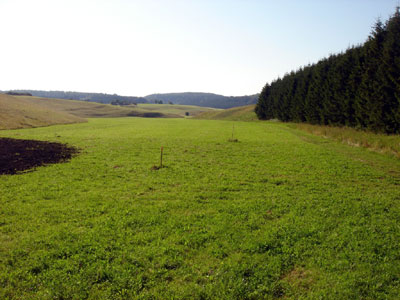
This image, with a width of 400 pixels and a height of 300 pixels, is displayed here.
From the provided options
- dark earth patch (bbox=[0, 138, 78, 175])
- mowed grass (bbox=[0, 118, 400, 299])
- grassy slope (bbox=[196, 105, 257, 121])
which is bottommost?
mowed grass (bbox=[0, 118, 400, 299])

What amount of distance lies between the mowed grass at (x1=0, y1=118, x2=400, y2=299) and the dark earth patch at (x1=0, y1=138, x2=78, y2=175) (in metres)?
2.33

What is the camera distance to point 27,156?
19.2m

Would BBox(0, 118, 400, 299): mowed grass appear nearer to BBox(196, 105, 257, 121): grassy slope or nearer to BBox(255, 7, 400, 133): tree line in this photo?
BBox(255, 7, 400, 133): tree line

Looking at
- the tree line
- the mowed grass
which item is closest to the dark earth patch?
the mowed grass

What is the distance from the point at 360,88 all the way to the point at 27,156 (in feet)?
137

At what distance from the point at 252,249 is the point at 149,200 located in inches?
204

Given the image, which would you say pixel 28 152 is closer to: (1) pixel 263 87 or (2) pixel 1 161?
(2) pixel 1 161

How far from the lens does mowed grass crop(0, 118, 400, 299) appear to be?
5633 millimetres

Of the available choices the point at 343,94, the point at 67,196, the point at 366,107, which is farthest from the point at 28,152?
the point at 343,94

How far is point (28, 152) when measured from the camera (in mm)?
20875

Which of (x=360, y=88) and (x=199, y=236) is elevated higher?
(x=360, y=88)

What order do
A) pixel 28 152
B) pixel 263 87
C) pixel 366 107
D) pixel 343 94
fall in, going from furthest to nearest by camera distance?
pixel 263 87
pixel 343 94
pixel 366 107
pixel 28 152

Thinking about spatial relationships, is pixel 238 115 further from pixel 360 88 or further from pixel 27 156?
pixel 27 156

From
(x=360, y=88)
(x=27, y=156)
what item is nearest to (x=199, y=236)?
(x=27, y=156)
